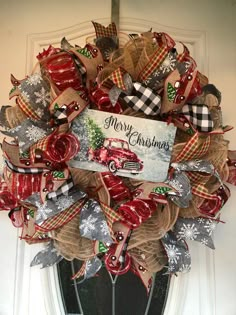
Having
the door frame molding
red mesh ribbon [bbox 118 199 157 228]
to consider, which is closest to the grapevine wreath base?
red mesh ribbon [bbox 118 199 157 228]

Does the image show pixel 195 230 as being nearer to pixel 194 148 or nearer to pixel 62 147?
pixel 194 148

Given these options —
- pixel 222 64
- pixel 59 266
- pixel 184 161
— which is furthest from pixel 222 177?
pixel 59 266

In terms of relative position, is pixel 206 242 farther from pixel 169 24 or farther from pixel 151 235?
pixel 169 24

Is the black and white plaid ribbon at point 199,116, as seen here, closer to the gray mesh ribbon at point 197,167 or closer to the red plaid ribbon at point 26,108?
the gray mesh ribbon at point 197,167

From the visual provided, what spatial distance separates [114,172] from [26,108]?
0.25m

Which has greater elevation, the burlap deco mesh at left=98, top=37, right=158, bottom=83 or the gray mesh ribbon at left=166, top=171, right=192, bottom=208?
the burlap deco mesh at left=98, top=37, right=158, bottom=83

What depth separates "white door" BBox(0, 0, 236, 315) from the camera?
1.00m

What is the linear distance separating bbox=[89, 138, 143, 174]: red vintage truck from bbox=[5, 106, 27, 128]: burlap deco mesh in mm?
177

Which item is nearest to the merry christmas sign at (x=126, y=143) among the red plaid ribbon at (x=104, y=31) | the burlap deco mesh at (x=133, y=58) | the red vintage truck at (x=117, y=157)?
the red vintage truck at (x=117, y=157)

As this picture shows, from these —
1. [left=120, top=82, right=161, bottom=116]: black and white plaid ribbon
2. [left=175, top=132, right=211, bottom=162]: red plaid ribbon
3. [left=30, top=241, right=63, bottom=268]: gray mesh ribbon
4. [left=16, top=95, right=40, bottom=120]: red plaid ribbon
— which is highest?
[left=120, top=82, right=161, bottom=116]: black and white plaid ribbon

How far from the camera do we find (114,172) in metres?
0.90

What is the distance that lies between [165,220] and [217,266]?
261mm

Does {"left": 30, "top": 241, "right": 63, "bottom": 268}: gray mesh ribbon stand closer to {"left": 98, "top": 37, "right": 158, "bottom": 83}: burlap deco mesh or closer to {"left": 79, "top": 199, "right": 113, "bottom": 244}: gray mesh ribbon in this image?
{"left": 79, "top": 199, "right": 113, "bottom": 244}: gray mesh ribbon

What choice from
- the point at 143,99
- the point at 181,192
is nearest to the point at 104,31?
the point at 143,99
